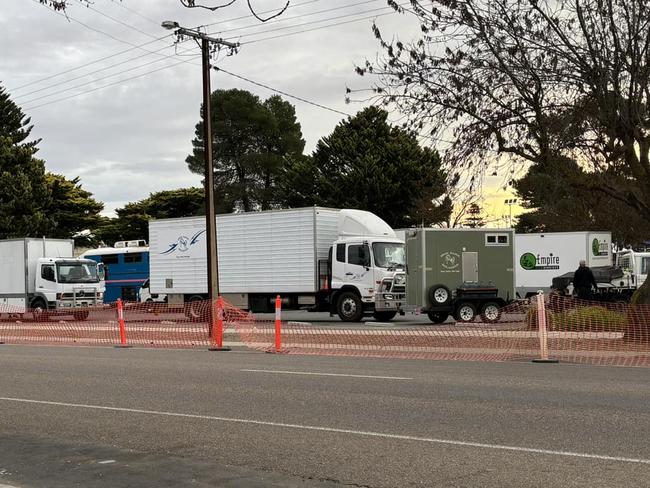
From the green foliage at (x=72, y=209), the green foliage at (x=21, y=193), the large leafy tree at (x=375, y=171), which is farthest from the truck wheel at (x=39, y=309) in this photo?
the green foliage at (x=72, y=209)

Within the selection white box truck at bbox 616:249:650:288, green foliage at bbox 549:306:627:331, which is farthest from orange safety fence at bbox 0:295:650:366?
white box truck at bbox 616:249:650:288

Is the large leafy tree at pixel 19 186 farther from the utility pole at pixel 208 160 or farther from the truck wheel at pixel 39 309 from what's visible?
the utility pole at pixel 208 160

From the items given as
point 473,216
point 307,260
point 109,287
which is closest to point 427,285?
point 307,260

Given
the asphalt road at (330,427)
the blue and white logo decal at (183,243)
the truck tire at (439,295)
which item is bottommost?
the asphalt road at (330,427)

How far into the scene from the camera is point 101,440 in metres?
8.13

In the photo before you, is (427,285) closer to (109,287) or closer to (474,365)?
(474,365)

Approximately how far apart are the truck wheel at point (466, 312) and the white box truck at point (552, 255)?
11101 mm

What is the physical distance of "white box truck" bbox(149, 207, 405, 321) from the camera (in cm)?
2802

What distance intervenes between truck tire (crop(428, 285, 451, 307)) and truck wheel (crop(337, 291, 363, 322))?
263 centimetres

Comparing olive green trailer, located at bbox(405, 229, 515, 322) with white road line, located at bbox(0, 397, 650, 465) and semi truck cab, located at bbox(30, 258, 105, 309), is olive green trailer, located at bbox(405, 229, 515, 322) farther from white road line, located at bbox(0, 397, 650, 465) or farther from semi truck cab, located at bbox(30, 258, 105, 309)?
white road line, located at bbox(0, 397, 650, 465)

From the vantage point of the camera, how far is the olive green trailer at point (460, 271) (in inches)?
1030

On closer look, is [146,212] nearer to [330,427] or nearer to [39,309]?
[39,309]

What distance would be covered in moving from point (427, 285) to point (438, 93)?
9318mm

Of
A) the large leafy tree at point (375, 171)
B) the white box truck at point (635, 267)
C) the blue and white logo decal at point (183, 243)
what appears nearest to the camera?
the blue and white logo decal at point (183, 243)
